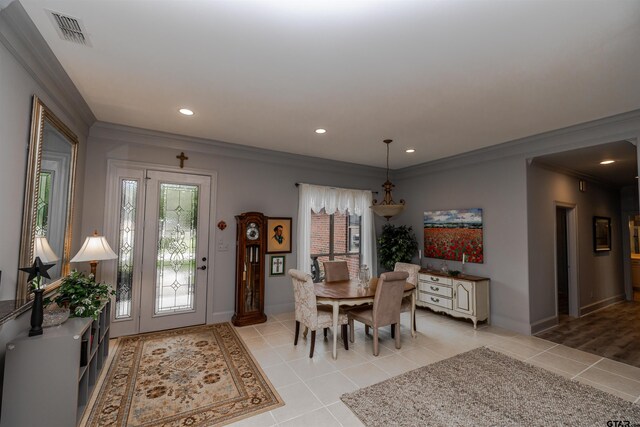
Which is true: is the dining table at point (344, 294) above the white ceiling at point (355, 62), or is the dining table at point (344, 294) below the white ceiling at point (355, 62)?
below

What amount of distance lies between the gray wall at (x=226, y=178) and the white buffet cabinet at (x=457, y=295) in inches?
93.9

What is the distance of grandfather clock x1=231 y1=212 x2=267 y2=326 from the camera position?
14.2ft

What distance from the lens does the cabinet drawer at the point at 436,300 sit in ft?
15.4

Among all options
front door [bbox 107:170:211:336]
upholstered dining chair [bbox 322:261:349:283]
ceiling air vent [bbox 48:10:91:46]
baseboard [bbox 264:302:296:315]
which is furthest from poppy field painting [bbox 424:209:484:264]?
ceiling air vent [bbox 48:10:91:46]

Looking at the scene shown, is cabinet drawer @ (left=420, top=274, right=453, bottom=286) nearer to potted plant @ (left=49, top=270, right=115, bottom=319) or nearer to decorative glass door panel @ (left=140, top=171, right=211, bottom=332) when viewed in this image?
decorative glass door panel @ (left=140, top=171, right=211, bottom=332)

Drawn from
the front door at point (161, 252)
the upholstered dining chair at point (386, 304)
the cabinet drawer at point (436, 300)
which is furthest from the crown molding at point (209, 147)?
the upholstered dining chair at point (386, 304)

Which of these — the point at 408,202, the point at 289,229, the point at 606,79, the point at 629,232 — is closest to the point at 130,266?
the point at 289,229

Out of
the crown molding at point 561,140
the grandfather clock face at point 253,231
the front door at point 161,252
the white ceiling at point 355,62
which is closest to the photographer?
the white ceiling at point 355,62

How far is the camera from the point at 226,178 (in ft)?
14.9

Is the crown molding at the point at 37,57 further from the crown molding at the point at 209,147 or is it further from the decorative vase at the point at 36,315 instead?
the decorative vase at the point at 36,315

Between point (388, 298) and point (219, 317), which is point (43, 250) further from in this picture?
point (388, 298)

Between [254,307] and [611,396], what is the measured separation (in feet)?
13.3

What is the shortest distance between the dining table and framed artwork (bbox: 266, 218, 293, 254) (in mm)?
1170

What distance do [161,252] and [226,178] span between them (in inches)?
55.5
